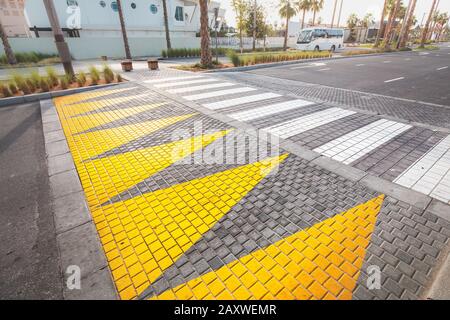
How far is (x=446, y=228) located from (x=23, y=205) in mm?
6068

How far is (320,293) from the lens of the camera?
88.1 inches

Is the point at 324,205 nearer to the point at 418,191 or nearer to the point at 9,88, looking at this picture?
the point at 418,191

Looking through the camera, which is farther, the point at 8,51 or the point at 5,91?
the point at 8,51

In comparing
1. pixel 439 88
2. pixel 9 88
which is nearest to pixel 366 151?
pixel 439 88

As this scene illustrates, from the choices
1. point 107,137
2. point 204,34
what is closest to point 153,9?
point 204,34

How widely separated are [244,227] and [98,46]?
30.7 m

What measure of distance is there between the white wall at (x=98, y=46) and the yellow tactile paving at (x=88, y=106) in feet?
68.9

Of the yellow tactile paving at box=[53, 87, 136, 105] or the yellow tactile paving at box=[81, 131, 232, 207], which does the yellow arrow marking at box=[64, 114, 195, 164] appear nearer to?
the yellow tactile paving at box=[81, 131, 232, 207]

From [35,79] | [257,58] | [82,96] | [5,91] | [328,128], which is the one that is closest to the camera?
[328,128]

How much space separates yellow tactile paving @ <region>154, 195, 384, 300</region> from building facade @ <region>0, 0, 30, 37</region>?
176ft

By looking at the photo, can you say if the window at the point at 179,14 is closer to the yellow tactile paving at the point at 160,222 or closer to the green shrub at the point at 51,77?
the green shrub at the point at 51,77

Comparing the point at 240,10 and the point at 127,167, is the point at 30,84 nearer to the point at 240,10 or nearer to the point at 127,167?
the point at 127,167

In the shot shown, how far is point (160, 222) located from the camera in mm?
3133

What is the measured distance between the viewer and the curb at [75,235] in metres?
2.32
